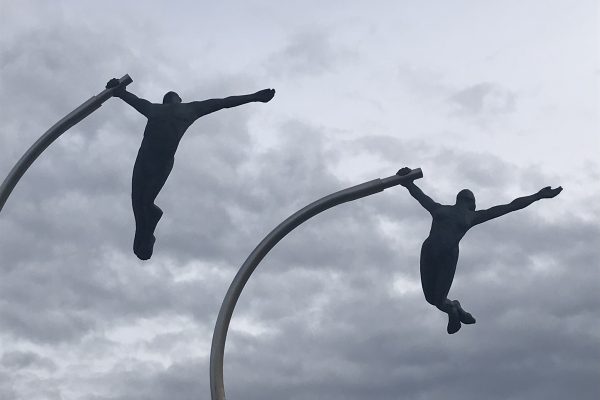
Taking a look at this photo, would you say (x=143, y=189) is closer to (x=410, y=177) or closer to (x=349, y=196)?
(x=349, y=196)

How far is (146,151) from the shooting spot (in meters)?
14.4

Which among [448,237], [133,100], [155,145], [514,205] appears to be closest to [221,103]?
[155,145]

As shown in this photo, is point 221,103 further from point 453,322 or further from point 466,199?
point 453,322

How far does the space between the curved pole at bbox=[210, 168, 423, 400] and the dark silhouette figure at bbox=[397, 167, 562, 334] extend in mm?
621

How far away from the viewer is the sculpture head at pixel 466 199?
15.2 meters

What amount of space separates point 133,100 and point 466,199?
5.96 m

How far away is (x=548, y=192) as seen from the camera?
587 inches

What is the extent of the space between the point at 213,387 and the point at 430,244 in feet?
14.0

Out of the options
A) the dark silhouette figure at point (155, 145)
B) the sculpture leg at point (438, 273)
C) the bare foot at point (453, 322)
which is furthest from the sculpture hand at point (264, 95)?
the bare foot at point (453, 322)

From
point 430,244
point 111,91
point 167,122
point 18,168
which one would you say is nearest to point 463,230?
point 430,244

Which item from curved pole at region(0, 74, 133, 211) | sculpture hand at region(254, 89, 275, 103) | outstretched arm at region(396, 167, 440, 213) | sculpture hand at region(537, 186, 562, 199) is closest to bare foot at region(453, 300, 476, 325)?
outstretched arm at region(396, 167, 440, 213)

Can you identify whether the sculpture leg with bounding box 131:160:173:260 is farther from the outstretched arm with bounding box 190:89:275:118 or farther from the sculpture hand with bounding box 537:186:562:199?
the sculpture hand with bounding box 537:186:562:199

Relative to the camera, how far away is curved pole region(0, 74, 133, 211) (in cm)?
1380

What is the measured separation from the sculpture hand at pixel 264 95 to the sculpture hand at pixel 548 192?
489 centimetres
